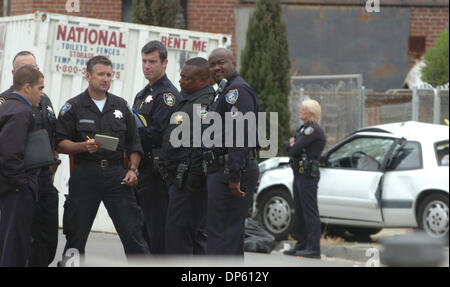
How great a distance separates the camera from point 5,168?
5.93 m

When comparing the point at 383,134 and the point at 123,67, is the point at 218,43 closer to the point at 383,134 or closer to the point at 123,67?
the point at 123,67

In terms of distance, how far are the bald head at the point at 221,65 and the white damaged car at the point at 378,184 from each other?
4.98 meters

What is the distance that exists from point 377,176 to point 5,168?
21.2 ft

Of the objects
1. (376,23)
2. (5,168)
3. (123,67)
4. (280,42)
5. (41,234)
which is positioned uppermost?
(376,23)

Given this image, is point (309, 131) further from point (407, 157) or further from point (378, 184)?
point (407, 157)

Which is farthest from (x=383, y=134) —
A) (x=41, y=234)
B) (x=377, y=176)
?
(x=41, y=234)

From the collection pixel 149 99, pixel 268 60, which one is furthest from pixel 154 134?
pixel 268 60

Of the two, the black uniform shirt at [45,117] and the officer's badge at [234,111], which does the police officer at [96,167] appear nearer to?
the black uniform shirt at [45,117]

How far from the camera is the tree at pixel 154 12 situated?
1677 cm

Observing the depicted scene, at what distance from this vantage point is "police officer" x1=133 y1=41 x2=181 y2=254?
23.6 feet

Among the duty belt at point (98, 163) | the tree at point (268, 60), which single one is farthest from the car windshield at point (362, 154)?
the duty belt at point (98, 163)

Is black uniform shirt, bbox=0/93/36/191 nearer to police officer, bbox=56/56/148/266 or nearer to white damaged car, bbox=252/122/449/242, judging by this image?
police officer, bbox=56/56/148/266

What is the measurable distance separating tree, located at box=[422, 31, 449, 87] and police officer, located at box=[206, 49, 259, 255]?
1405 cm

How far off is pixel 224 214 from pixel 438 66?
14.4 m
